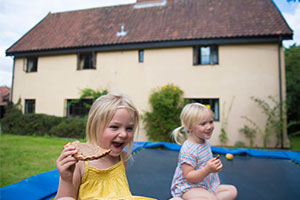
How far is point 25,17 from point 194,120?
144 cm

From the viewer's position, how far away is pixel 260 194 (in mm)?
1649

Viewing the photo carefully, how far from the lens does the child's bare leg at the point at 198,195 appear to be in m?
1.25

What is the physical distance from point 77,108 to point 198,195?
617 centimetres

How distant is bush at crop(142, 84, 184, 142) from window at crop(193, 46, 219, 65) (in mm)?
1157

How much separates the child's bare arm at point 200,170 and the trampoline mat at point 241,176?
410 millimetres

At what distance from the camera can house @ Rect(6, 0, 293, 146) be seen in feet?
17.3

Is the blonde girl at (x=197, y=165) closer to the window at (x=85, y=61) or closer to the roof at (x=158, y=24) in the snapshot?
the roof at (x=158, y=24)

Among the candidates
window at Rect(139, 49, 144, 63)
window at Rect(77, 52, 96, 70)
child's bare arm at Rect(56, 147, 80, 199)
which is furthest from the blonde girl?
window at Rect(77, 52, 96, 70)

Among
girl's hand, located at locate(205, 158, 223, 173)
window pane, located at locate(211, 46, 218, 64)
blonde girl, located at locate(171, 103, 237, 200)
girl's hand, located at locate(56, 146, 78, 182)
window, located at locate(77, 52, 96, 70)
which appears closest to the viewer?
girl's hand, located at locate(56, 146, 78, 182)

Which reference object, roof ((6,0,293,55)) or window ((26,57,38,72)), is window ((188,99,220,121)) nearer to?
roof ((6,0,293,55))

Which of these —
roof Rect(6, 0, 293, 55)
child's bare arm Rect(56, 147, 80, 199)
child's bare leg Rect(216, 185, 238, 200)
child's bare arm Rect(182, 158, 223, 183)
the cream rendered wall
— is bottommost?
child's bare leg Rect(216, 185, 238, 200)

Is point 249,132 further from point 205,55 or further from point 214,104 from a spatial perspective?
point 205,55

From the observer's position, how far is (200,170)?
1240mm

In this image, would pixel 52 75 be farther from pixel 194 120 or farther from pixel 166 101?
pixel 194 120
